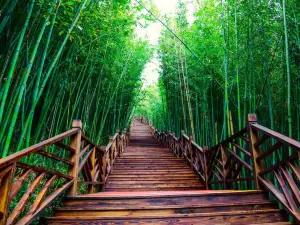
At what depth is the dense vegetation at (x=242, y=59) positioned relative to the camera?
2.77 metres

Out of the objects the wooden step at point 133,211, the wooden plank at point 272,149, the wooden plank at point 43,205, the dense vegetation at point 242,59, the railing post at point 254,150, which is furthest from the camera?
the dense vegetation at point 242,59

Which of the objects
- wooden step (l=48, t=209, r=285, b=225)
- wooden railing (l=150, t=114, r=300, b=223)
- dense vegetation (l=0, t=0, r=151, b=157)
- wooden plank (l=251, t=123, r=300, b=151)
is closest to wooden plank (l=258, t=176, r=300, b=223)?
wooden railing (l=150, t=114, r=300, b=223)

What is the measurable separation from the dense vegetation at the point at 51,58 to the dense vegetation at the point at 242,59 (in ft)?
4.07

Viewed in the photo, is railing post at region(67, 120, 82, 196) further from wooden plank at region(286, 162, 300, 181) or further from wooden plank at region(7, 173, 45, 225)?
wooden plank at region(286, 162, 300, 181)

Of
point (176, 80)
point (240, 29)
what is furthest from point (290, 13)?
point (176, 80)

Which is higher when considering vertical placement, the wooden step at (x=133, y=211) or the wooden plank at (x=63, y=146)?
the wooden plank at (x=63, y=146)

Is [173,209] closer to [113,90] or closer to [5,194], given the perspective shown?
[5,194]

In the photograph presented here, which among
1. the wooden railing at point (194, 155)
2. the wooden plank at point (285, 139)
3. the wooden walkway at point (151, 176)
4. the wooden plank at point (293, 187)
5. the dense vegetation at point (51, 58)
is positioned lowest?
the wooden walkway at point (151, 176)

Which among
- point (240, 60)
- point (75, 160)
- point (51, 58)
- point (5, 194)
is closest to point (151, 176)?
point (75, 160)

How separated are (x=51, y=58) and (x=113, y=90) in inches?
137

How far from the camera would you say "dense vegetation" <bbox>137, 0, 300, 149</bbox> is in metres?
2.77

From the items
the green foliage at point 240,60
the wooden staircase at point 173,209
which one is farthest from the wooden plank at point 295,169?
the green foliage at point 240,60

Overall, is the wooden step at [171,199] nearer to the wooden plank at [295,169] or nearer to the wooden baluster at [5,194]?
the wooden plank at [295,169]

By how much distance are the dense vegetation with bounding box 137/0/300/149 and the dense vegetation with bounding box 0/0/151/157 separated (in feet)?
A: 4.07
